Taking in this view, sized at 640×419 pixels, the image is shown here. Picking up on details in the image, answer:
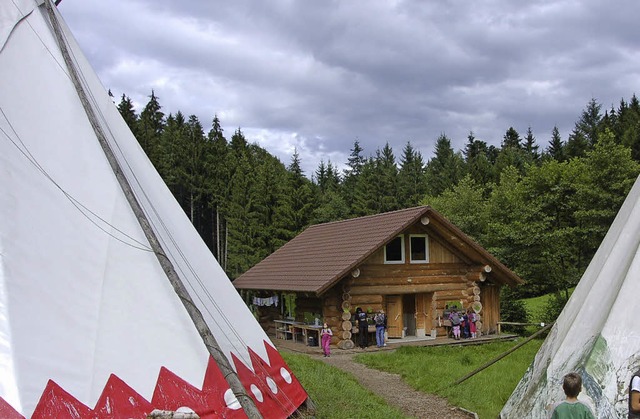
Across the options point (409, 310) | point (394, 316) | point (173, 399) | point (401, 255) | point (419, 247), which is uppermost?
point (419, 247)

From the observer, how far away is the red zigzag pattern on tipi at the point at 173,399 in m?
5.01

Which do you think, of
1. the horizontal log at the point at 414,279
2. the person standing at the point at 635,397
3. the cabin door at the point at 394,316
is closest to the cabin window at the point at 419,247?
the horizontal log at the point at 414,279

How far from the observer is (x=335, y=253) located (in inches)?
766

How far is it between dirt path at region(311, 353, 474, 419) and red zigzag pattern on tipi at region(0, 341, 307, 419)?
3.03 metres

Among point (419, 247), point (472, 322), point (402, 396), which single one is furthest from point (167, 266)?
point (472, 322)

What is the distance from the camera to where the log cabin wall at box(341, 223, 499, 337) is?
18625 mm

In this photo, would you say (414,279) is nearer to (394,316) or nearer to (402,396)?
(394,316)

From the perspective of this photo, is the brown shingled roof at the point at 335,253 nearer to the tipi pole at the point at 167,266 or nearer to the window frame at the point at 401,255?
the window frame at the point at 401,255

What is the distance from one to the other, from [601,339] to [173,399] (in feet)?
14.6

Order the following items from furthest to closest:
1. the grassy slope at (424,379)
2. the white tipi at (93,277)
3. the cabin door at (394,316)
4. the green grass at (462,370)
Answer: the cabin door at (394,316), the green grass at (462,370), the grassy slope at (424,379), the white tipi at (93,277)

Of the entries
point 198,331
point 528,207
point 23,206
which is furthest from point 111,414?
point 528,207

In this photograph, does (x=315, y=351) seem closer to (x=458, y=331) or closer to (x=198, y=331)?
(x=458, y=331)

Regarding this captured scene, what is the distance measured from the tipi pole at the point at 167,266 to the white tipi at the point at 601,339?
135 inches

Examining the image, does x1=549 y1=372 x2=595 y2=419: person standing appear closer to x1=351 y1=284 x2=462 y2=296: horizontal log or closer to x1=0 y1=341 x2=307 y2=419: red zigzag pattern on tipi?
x1=0 y1=341 x2=307 y2=419: red zigzag pattern on tipi
